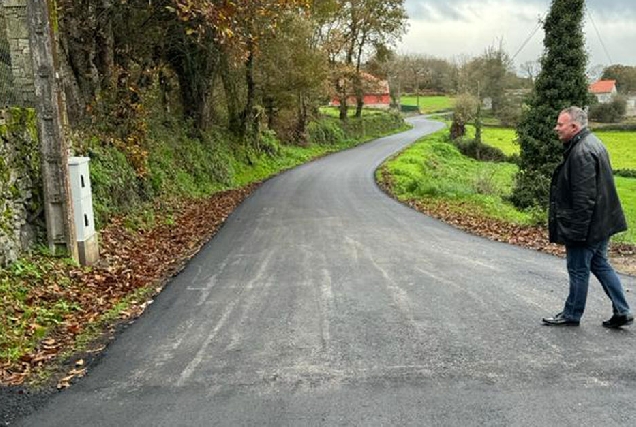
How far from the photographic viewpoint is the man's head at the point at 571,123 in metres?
5.53

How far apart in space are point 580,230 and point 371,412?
9.28ft

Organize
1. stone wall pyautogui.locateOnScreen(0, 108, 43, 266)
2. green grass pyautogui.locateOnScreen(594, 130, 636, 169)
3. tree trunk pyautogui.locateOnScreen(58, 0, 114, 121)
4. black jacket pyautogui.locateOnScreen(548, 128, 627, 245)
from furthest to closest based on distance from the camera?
green grass pyautogui.locateOnScreen(594, 130, 636, 169), tree trunk pyautogui.locateOnScreen(58, 0, 114, 121), stone wall pyautogui.locateOnScreen(0, 108, 43, 266), black jacket pyautogui.locateOnScreen(548, 128, 627, 245)

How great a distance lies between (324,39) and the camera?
43.9m

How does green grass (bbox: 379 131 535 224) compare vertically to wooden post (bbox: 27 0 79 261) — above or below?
below

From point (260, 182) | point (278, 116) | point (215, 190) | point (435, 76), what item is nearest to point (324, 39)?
point (278, 116)

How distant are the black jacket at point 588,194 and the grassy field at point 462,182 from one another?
7417mm

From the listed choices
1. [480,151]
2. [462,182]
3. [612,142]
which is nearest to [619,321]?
[462,182]

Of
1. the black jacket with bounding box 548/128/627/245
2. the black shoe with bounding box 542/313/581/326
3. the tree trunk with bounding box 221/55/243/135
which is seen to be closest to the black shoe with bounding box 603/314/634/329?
the black shoe with bounding box 542/313/581/326

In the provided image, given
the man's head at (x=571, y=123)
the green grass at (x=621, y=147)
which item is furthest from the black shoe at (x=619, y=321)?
the green grass at (x=621, y=147)

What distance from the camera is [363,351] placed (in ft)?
17.3

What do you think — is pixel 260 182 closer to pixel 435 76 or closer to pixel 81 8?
pixel 81 8

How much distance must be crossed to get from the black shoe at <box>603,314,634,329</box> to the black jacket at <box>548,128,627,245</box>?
820 millimetres

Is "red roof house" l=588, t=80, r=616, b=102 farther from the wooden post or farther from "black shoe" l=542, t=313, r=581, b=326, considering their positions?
→ the wooden post

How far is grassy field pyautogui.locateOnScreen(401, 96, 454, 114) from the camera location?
97750mm
